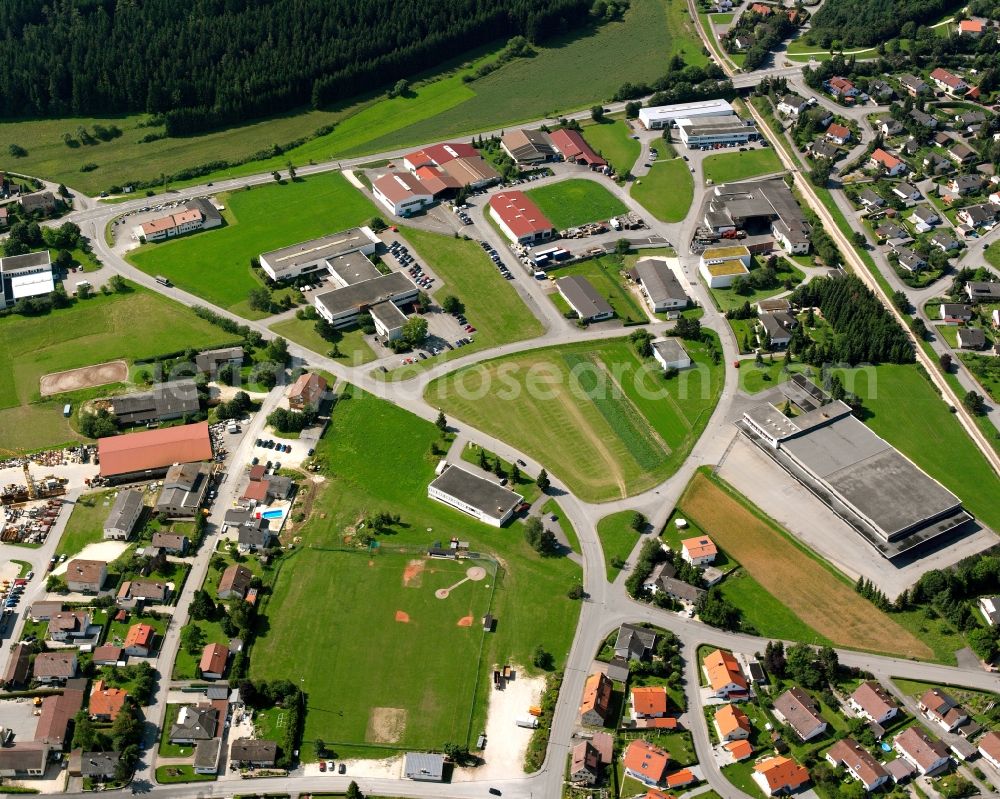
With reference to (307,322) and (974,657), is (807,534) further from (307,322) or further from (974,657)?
(307,322)

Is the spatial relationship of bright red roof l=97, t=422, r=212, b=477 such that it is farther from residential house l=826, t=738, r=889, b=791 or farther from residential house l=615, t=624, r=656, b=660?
residential house l=826, t=738, r=889, b=791

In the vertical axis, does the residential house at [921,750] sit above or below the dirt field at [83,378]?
below

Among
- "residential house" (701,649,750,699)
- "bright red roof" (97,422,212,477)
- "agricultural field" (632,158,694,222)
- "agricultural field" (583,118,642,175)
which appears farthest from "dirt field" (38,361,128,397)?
"agricultural field" (583,118,642,175)

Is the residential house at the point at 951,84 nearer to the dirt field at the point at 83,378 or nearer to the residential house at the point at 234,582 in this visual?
the dirt field at the point at 83,378

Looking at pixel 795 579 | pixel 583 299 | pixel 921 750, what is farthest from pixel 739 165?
pixel 921 750

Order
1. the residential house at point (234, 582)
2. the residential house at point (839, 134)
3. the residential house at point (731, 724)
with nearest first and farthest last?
the residential house at point (731, 724), the residential house at point (234, 582), the residential house at point (839, 134)

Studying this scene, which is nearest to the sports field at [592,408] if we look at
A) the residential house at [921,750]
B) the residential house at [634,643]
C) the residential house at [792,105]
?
the residential house at [634,643]
